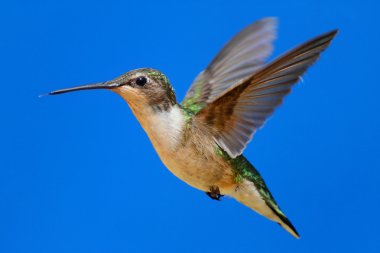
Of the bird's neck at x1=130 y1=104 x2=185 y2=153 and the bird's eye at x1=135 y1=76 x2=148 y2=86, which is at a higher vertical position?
the bird's eye at x1=135 y1=76 x2=148 y2=86

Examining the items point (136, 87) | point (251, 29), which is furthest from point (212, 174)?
point (251, 29)

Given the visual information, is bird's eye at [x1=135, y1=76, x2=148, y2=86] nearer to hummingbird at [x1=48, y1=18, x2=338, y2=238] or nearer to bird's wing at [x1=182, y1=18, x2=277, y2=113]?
hummingbird at [x1=48, y1=18, x2=338, y2=238]

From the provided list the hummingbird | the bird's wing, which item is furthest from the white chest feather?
the bird's wing

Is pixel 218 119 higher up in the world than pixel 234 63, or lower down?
lower down

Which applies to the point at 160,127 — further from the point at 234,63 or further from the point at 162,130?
the point at 234,63

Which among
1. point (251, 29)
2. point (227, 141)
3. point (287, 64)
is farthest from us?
point (251, 29)

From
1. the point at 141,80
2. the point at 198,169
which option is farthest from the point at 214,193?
the point at 141,80

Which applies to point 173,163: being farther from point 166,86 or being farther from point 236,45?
point 236,45
